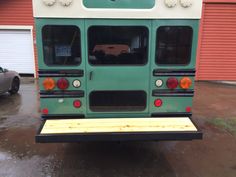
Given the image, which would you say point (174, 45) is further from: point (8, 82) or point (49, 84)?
point (8, 82)

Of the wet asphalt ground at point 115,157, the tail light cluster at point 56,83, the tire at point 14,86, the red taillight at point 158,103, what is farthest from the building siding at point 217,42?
the tail light cluster at point 56,83

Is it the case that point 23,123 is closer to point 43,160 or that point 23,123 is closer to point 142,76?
point 43,160

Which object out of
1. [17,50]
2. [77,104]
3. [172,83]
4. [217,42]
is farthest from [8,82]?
[217,42]

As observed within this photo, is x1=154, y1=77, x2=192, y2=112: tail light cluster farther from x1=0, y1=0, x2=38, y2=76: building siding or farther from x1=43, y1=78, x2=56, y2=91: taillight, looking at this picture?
x1=0, y1=0, x2=38, y2=76: building siding

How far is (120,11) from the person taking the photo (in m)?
3.44

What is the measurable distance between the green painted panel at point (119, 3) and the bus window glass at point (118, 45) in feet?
0.93

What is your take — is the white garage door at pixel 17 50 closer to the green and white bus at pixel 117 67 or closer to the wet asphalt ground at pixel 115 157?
the wet asphalt ground at pixel 115 157

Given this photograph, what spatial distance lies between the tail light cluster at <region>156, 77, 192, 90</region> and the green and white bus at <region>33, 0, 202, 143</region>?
1cm

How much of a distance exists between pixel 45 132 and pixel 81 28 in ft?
4.92

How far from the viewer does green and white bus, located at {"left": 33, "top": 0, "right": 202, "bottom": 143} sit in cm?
340

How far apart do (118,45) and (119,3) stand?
0.59m

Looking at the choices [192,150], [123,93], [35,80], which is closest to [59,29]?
[123,93]

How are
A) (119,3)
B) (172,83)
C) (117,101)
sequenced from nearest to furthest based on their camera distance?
(119,3)
(172,83)
(117,101)

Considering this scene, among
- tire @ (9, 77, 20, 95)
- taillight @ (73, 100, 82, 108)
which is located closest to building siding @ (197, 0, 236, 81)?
tire @ (9, 77, 20, 95)
